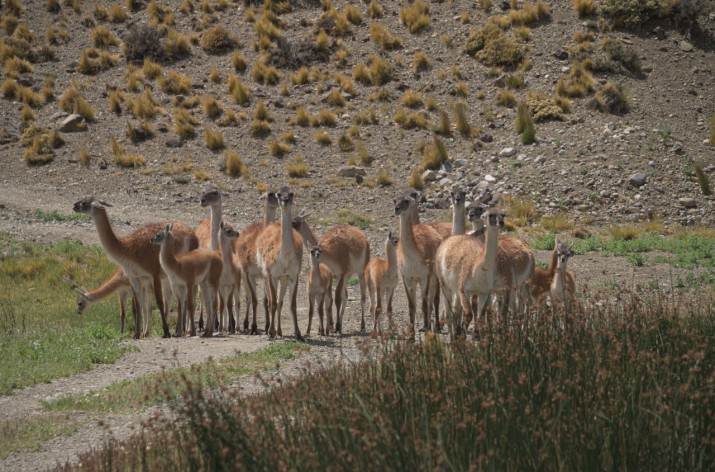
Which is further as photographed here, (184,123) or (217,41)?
(217,41)

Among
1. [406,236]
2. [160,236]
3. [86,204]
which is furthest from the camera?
[86,204]

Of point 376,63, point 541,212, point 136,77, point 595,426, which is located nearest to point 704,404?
point 595,426

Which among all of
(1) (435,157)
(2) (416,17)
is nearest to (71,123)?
(1) (435,157)

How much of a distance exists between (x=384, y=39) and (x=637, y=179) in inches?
572

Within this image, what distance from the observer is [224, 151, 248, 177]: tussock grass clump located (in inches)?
1257

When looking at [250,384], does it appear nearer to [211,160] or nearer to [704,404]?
[704,404]

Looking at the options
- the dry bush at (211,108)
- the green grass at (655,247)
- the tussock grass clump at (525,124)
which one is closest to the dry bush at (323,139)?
the dry bush at (211,108)

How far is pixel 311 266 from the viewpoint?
15.7 metres

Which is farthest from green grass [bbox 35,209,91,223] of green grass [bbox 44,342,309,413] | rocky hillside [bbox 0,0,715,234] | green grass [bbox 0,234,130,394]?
green grass [bbox 44,342,309,413]

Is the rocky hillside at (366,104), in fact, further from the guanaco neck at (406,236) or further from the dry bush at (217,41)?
the guanaco neck at (406,236)

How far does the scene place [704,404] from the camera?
7.94 metres

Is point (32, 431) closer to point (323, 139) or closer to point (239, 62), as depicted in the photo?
point (323, 139)

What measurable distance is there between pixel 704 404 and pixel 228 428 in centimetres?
386

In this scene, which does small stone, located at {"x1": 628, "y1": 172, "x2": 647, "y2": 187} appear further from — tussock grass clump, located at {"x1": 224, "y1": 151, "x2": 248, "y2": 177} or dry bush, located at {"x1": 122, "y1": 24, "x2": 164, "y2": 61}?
→ dry bush, located at {"x1": 122, "y1": 24, "x2": 164, "y2": 61}
